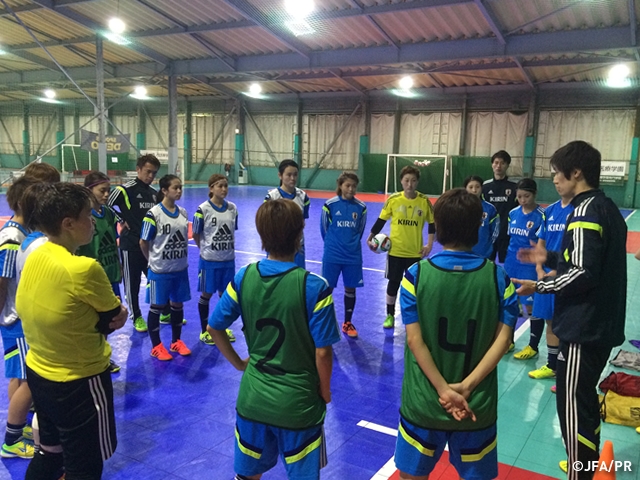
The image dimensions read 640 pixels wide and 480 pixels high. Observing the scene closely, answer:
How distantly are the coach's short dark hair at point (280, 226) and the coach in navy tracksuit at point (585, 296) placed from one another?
1350mm

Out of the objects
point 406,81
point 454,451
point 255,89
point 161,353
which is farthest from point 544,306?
point 255,89

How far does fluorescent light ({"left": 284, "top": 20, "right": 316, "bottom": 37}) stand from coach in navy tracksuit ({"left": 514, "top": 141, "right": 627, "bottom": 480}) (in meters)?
14.7

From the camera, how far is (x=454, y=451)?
7.79 ft

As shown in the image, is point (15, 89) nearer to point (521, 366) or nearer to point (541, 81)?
point (541, 81)

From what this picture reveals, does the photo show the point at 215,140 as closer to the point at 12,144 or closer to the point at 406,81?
the point at 406,81

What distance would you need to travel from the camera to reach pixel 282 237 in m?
2.32

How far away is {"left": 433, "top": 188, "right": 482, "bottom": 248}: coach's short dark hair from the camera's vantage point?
233 cm

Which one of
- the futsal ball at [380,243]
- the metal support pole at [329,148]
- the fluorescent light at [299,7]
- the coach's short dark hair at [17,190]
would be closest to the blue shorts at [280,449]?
the coach's short dark hair at [17,190]

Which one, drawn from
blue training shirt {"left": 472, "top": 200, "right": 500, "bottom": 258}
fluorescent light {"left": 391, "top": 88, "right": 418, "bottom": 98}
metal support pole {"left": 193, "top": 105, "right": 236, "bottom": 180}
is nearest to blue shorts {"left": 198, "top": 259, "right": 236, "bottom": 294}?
blue training shirt {"left": 472, "top": 200, "right": 500, "bottom": 258}

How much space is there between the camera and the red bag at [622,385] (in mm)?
4238

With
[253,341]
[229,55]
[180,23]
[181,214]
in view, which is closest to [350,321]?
[181,214]

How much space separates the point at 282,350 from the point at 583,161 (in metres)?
1.99

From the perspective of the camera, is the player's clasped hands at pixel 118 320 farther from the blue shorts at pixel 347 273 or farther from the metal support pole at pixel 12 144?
the metal support pole at pixel 12 144

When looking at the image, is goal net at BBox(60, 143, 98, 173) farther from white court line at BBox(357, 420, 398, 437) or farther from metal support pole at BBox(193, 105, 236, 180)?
white court line at BBox(357, 420, 398, 437)
